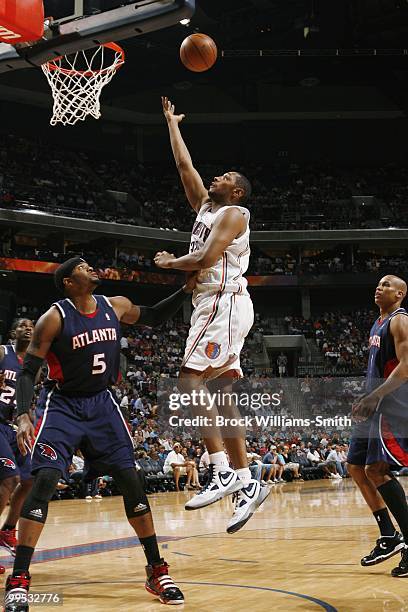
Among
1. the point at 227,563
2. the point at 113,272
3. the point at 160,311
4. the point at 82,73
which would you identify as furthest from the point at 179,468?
the point at 113,272

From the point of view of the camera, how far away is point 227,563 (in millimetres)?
6441

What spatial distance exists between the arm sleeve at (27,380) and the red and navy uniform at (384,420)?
248cm

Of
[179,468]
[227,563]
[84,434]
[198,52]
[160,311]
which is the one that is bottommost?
[179,468]

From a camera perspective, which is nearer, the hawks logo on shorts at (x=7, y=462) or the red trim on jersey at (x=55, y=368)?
the red trim on jersey at (x=55, y=368)

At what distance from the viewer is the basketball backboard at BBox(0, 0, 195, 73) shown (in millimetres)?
6738

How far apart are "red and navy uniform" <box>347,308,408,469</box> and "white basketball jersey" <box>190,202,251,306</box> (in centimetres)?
145

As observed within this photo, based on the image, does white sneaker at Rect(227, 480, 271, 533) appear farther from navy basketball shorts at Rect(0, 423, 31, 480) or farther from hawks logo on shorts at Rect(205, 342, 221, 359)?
navy basketball shorts at Rect(0, 423, 31, 480)

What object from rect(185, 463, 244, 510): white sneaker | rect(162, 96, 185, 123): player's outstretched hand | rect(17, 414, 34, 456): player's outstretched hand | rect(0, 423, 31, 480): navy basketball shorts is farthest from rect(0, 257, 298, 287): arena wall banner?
rect(17, 414, 34, 456): player's outstretched hand

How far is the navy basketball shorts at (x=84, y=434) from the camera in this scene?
461 cm

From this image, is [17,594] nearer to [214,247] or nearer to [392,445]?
[214,247]

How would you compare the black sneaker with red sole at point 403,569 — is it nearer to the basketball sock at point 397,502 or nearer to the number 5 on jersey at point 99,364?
the basketball sock at point 397,502

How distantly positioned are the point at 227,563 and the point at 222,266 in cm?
279

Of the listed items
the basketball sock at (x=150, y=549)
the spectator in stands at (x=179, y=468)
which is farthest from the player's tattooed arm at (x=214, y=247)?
the spectator in stands at (x=179, y=468)

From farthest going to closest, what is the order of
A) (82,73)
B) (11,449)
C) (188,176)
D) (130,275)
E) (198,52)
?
(130,275), (82,73), (11,449), (198,52), (188,176)
